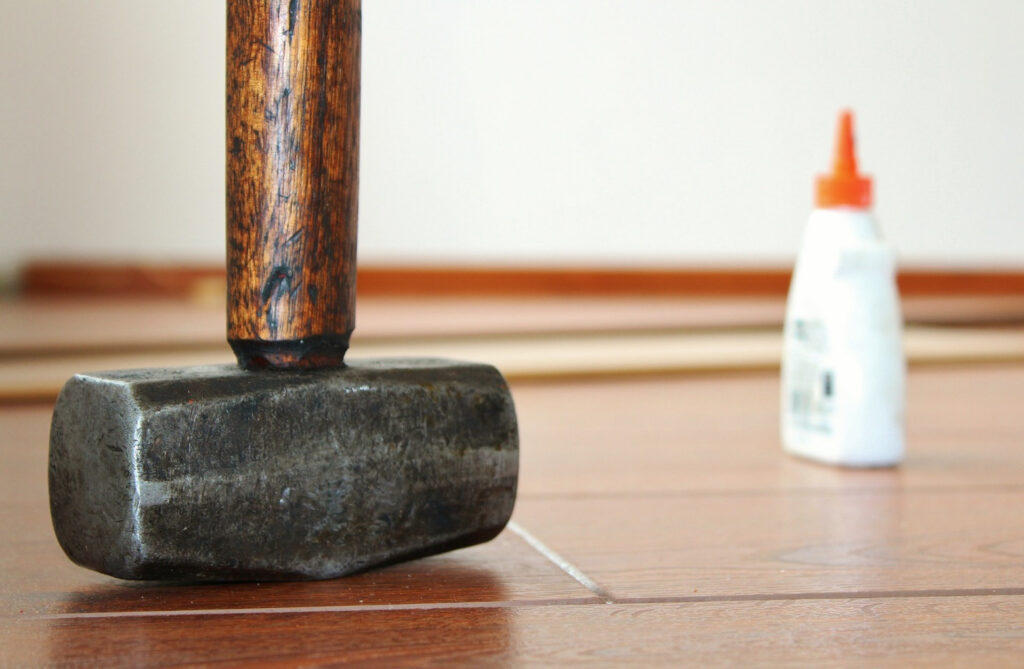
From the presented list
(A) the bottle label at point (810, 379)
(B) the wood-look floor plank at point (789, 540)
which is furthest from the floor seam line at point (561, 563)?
(A) the bottle label at point (810, 379)

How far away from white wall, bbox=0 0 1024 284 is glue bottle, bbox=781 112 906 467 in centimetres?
280

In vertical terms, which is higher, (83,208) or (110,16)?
(110,16)

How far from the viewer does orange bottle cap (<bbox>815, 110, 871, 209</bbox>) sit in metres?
0.94

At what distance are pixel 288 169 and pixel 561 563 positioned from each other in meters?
0.24

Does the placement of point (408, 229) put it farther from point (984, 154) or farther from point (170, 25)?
point (984, 154)

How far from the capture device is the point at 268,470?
55 centimetres

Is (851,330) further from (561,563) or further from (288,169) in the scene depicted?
(288,169)

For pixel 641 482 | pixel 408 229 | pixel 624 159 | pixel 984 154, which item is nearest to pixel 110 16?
pixel 408 229

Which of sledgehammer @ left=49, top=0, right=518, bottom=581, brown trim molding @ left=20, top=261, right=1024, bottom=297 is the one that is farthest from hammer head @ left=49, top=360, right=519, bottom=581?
brown trim molding @ left=20, top=261, right=1024, bottom=297

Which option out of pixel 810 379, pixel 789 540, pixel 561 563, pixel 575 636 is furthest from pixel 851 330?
pixel 575 636

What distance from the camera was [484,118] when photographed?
12.3ft

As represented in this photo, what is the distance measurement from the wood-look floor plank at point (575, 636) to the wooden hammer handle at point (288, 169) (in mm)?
145

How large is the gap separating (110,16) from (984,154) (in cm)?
273

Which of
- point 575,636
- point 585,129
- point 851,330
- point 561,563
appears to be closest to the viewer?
point 575,636
